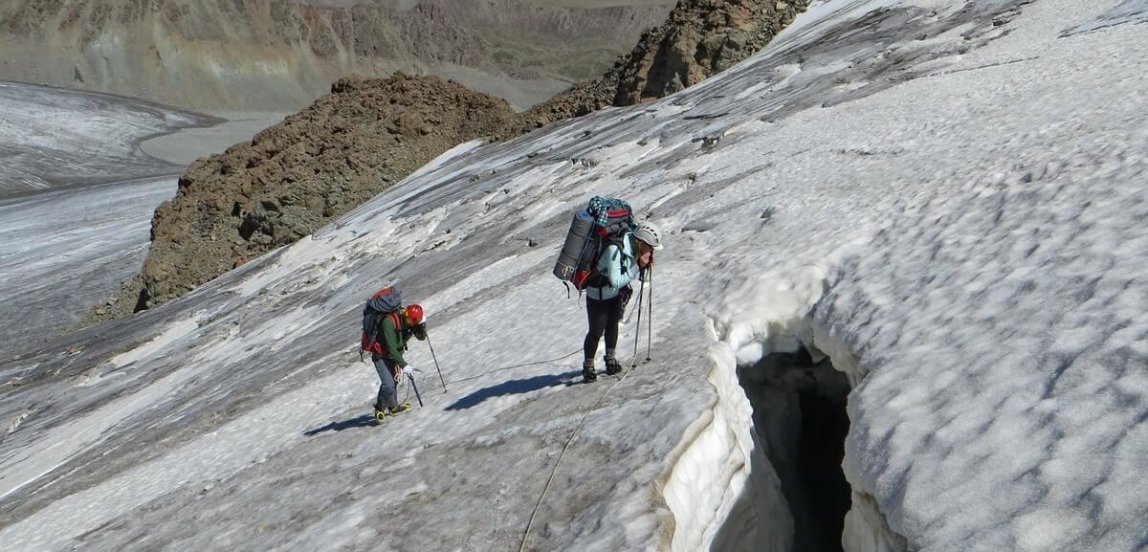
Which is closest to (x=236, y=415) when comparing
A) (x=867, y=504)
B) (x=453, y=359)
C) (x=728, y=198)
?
(x=453, y=359)

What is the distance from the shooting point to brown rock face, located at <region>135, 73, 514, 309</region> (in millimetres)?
29344

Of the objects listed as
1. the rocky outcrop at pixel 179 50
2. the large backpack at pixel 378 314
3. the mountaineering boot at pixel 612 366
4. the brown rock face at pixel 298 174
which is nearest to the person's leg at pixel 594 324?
the mountaineering boot at pixel 612 366

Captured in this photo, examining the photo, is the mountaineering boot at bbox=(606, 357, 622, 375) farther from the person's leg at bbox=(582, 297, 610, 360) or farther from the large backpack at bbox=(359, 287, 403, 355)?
the large backpack at bbox=(359, 287, 403, 355)

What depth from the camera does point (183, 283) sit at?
28.9 meters

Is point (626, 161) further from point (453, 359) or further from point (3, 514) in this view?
point (3, 514)

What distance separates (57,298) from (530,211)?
2846 centimetres

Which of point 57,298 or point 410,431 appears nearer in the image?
point 410,431

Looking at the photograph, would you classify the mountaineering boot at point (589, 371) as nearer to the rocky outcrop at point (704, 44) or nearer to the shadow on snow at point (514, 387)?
the shadow on snow at point (514, 387)

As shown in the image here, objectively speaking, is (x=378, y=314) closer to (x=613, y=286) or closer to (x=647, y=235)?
(x=613, y=286)

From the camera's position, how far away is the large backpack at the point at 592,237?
6.71 m

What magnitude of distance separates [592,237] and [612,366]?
1.07 metres

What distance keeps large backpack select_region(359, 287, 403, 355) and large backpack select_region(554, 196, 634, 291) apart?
2.61 metres

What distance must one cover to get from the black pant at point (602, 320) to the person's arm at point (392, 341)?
246 cm

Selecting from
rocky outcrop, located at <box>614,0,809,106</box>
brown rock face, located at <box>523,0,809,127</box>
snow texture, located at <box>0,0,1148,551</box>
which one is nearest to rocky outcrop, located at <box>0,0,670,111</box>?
brown rock face, located at <box>523,0,809,127</box>
